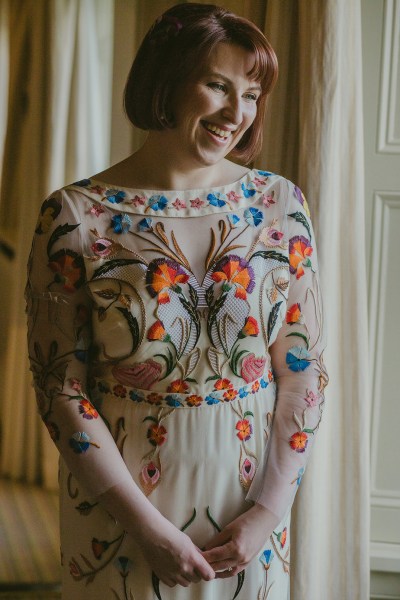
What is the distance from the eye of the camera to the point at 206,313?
134 centimetres

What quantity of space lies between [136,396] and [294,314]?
32cm

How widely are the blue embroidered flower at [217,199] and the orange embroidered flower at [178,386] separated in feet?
1.03

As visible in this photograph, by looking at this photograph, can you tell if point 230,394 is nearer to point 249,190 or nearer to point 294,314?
point 294,314

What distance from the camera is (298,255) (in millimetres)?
1423

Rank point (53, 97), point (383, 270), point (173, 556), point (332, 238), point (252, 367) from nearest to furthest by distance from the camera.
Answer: point (173, 556) < point (252, 367) < point (332, 238) < point (383, 270) < point (53, 97)

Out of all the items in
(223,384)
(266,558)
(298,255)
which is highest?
(298,255)

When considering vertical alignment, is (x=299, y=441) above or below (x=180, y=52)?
below

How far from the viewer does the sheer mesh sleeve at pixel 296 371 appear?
1.40 m

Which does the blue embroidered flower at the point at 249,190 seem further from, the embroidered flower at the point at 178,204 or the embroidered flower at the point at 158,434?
the embroidered flower at the point at 158,434

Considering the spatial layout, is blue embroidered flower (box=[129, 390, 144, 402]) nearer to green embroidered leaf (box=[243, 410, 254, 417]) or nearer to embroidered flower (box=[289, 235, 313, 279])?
green embroidered leaf (box=[243, 410, 254, 417])

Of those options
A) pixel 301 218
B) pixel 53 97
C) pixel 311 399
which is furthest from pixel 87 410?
pixel 53 97

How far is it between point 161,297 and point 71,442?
0.28 m

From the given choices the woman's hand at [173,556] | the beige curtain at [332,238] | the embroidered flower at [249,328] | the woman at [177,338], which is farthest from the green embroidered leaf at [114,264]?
the beige curtain at [332,238]

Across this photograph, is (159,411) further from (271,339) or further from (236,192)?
(236,192)
